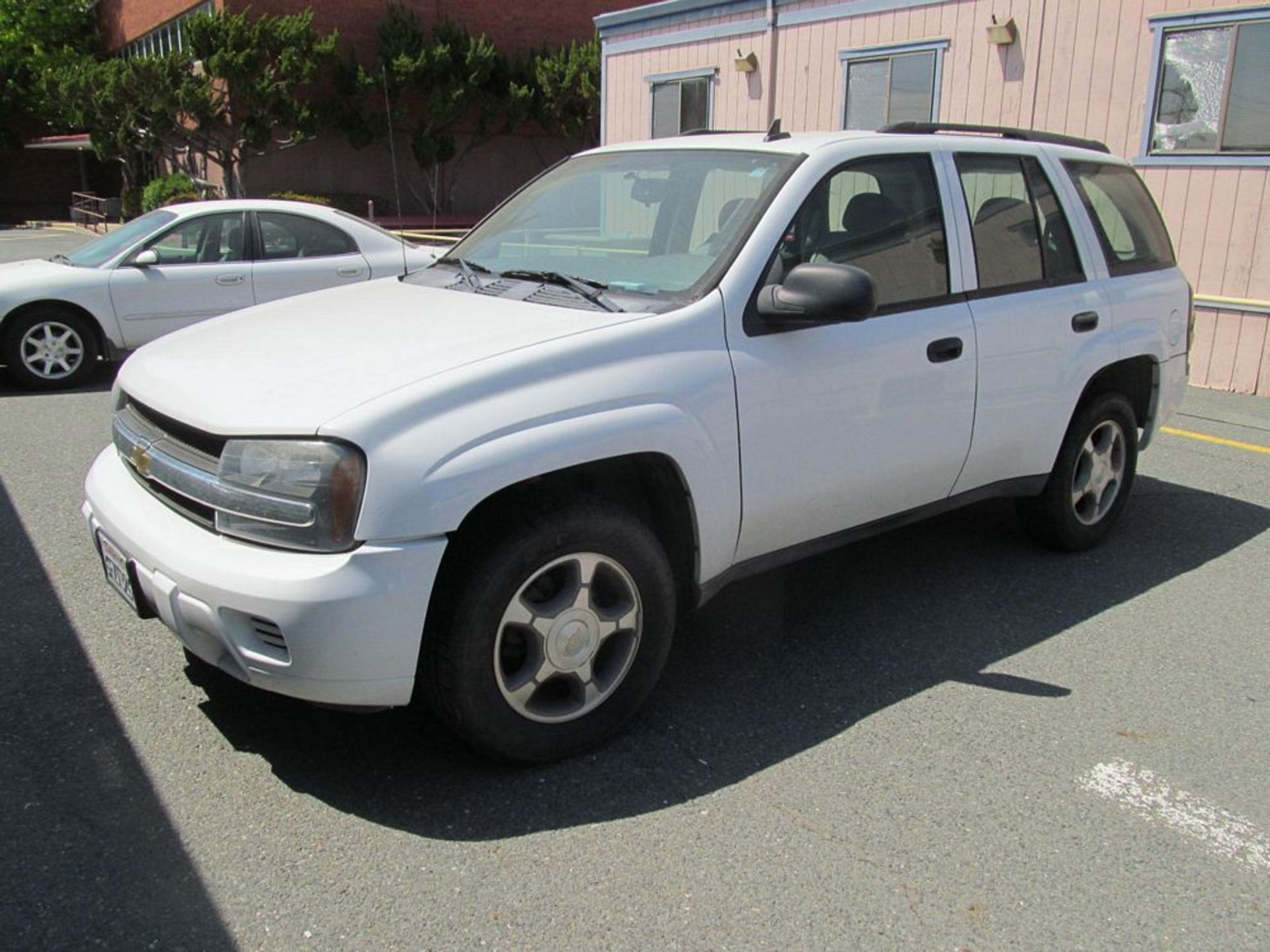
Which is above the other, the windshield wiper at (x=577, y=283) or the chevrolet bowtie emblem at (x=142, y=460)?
the windshield wiper at (x=577, y=283)

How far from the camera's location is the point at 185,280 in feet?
29.8

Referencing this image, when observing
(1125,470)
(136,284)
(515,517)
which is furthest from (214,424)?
(136,284)

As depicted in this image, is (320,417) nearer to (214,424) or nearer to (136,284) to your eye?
(214,424)

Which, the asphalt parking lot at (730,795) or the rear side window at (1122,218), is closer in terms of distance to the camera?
the asphalt parking lot at (730,795)

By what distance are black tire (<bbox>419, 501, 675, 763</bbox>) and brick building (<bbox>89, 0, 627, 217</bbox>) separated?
28.9 m

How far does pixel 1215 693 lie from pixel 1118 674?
31cm

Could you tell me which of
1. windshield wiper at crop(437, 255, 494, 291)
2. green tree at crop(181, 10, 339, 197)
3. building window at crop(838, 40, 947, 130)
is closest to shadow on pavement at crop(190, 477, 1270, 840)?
windshield wiper at crop(437, 255, 494, 291)

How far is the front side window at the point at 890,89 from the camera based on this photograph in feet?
37.3

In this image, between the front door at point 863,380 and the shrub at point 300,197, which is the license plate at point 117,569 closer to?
the front door at point 863,380

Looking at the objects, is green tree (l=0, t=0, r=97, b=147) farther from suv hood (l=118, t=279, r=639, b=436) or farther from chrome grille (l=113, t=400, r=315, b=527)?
chrome grille (l=113, t=400, r=315, b=527)

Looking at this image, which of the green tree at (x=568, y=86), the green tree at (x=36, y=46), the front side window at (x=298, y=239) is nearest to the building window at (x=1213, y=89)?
the front side window at (x=298, y=239)

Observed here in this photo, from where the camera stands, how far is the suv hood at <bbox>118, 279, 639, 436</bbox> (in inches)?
115

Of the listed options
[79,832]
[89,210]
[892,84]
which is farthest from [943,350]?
[89,210]

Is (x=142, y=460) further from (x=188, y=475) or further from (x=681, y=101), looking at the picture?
(x=681, y=101)
